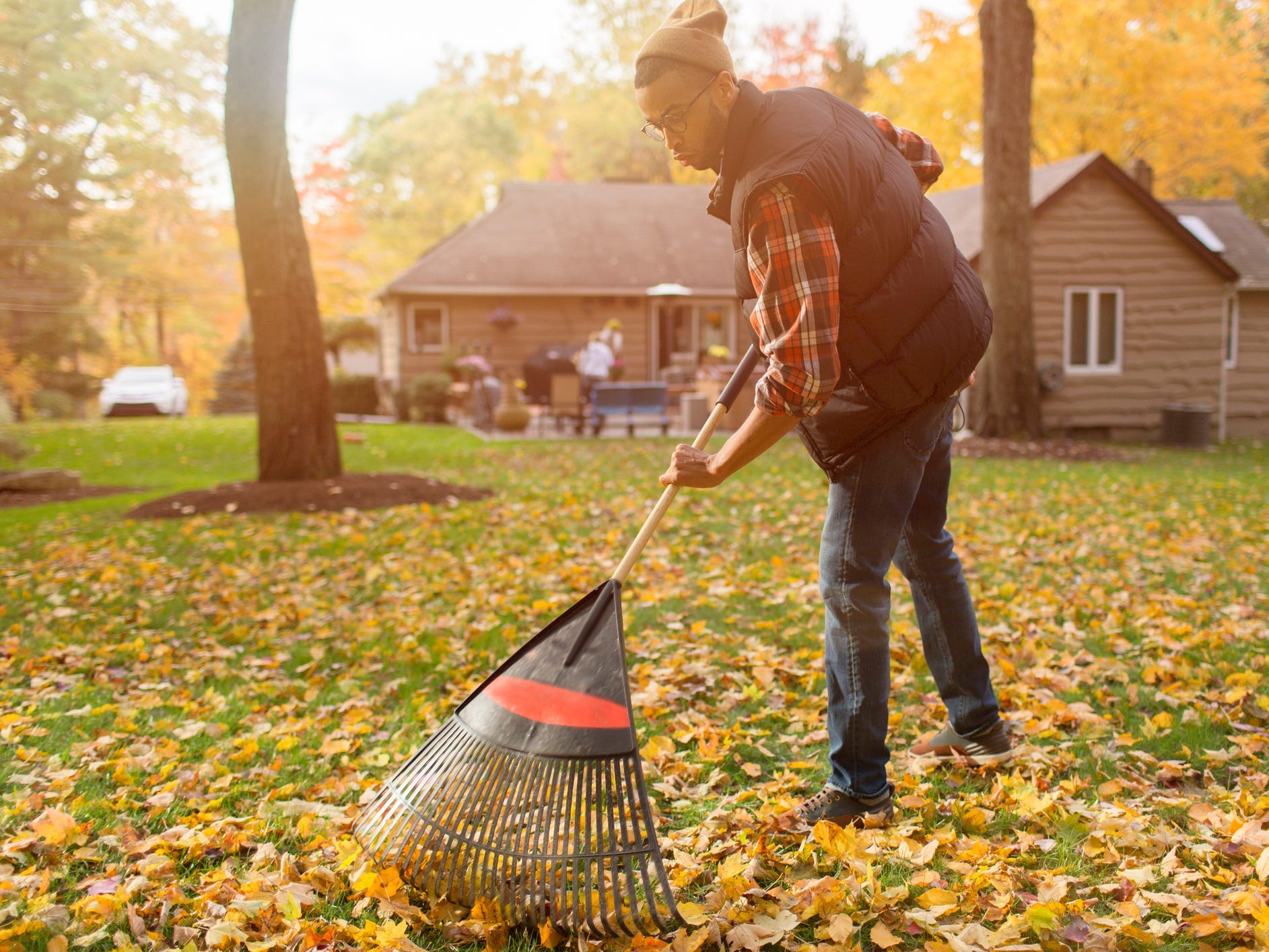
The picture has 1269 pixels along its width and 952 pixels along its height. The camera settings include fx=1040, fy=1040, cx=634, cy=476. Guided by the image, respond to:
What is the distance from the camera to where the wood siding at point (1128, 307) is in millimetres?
17938

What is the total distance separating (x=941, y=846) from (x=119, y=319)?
66.5 ft

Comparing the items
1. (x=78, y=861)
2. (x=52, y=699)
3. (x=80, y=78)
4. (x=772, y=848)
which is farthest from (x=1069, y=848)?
(x=80, y=78)

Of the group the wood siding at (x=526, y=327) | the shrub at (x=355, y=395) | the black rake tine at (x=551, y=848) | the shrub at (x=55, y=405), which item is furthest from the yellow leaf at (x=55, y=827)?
the shrub at (x=355, y=395)

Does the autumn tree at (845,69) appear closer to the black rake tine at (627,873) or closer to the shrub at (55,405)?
the shrub at (55,405)

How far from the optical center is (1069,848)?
2693 millimetres

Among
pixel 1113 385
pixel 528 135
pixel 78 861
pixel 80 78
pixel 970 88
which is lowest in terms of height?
pixel 78 861

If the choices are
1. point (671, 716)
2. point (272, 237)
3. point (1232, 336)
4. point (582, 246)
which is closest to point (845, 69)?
point (582, 246)

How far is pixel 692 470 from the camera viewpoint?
2635 millimetres

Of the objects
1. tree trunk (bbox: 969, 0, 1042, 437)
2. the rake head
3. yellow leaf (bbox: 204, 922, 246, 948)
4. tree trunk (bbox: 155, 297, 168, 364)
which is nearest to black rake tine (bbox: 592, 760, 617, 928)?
the rake head

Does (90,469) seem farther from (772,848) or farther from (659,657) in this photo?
(772,848)

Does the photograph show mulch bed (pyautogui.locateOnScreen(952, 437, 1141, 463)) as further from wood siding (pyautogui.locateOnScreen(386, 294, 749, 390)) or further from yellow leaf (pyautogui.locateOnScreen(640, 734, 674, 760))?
wood siding (pyautogui.locateOnScreen(386, 294, 749, 390))

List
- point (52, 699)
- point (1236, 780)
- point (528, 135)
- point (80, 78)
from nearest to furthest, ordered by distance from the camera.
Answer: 1. point (1236, 780)
2. point (52, 699)
3. point (80, 78)
4. point (528, 135)

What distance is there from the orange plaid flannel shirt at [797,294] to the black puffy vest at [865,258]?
0.05 m

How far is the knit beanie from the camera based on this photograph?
2.38 meters
